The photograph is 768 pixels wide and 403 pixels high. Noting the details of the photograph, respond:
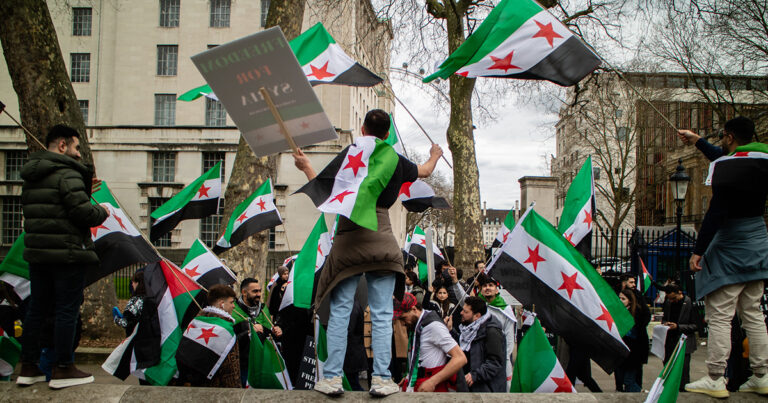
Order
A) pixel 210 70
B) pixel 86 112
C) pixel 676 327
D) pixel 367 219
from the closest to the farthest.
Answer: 1. pixel 367 219
2. pixel 210 70
3. pixel 676 327
4. pixel 86 112

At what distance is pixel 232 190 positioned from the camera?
33.4ft

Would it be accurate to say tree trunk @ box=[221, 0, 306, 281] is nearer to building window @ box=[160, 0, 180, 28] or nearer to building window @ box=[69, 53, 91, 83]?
building window @ box=[160, 0, 180, 28]

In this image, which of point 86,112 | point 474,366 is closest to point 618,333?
point 474,366

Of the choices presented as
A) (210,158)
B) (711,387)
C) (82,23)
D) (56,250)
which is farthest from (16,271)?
(82,23)

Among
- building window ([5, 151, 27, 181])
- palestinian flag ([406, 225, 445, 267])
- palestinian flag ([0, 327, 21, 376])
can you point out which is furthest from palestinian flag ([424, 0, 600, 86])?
building window ([5, 151, 27, 181])

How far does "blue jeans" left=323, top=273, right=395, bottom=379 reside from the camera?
13.4 ft

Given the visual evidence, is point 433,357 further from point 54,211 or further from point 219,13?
point 219,13

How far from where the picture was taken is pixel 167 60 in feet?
113

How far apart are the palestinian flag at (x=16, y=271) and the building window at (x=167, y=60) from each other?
31332mm

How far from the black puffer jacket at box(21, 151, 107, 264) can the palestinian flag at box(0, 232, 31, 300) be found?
1.17 metres

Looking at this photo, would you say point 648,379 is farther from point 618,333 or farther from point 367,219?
point 367,219

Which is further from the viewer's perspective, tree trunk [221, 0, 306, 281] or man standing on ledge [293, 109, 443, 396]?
tree trunk [221, 0, 306, 281]

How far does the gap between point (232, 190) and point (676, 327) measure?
7.16 meters

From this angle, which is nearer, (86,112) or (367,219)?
(367,219)
